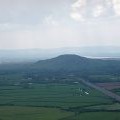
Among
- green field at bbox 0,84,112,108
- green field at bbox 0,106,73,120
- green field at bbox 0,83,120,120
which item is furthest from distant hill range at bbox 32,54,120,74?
green field at bbox 0,106,73,120

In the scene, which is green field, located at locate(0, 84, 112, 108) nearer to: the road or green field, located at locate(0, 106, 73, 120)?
the road

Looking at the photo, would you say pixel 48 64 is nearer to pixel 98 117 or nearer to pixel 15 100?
pixel 15 100

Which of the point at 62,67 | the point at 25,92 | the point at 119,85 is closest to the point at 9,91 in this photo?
the point at 25,92

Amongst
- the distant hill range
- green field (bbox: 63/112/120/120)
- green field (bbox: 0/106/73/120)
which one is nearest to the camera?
green field (bbox: 63/112/120/120)

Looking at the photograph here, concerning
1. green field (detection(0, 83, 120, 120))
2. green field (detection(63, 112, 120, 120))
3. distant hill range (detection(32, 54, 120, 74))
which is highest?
distant hill range (detection(32, 54, 120, 74))

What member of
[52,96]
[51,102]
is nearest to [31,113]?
[51,102]

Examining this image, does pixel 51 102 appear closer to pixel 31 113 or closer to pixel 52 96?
pixel 52 96

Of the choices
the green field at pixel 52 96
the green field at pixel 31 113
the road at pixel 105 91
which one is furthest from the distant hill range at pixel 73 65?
the green field at pixel 31 113

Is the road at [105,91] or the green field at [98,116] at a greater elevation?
the road at [105,91]

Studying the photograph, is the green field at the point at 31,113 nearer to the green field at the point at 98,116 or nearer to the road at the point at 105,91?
the green field at the point at 98,116

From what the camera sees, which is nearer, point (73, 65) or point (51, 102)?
point (51, 102)

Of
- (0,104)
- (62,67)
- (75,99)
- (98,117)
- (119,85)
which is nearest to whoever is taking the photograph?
(98,117)
